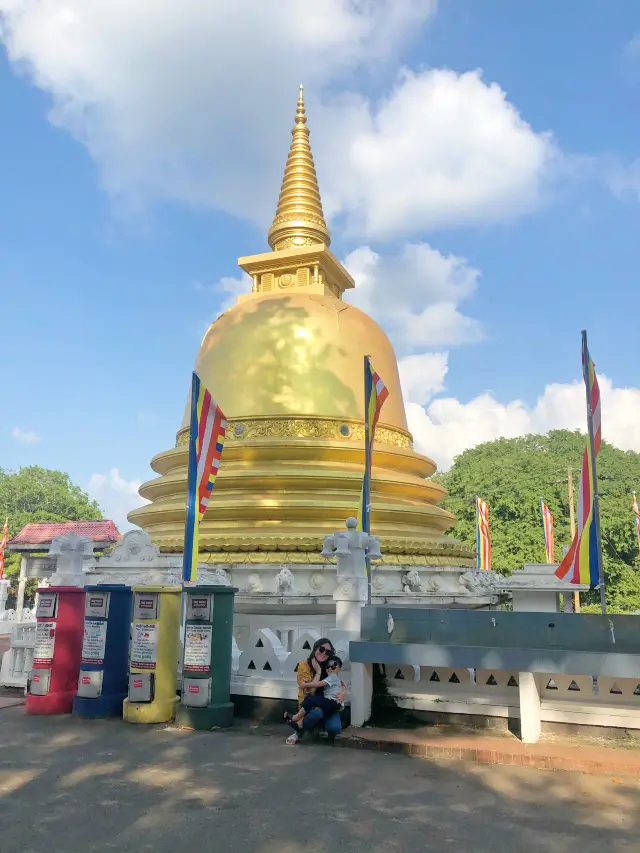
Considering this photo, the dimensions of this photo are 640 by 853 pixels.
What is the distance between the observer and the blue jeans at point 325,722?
317 inches

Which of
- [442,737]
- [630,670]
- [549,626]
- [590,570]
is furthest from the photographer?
[590,570]

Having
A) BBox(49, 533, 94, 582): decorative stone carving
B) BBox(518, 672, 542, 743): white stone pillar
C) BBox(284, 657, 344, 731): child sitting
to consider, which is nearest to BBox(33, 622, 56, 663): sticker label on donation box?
BBox(49, 533, 94, 582): decorative stone carving

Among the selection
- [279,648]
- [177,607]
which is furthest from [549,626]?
[177,607]

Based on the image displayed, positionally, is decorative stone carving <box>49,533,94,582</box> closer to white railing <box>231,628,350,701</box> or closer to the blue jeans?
white railing <box>231,628,350,701</box>

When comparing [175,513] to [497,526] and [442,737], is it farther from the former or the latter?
[497,526]

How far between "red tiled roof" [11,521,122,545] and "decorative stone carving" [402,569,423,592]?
21862mm

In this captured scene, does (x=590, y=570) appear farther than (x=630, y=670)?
Yes

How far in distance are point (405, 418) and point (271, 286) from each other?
6.26 m

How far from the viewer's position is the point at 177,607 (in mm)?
9836

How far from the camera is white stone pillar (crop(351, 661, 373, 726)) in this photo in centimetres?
862

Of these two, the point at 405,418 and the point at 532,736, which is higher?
the point at 405,418

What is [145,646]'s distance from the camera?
368 inches

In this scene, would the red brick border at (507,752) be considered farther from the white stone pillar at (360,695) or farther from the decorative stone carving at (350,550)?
the decorative stone carving at (350,550)

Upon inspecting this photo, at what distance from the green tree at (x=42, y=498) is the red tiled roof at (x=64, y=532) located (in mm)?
20789
